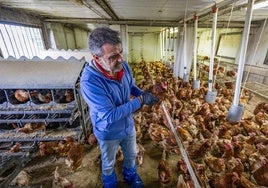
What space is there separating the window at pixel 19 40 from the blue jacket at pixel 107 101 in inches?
153

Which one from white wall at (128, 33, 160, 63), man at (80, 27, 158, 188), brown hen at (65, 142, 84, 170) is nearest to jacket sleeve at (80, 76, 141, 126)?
man at (80, 27, 158, 188)

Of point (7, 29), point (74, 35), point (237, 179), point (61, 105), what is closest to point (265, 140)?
point (237, 179)

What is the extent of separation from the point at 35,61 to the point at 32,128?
4.09 ft

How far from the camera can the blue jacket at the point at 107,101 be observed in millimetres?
1262

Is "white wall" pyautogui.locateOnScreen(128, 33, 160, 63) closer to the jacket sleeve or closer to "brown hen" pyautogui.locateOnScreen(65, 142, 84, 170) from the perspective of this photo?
"brown hen" pyautogui.locateOnScreen(65, 142, 84, 170)

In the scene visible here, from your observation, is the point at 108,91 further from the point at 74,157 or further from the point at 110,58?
the point at 74,157

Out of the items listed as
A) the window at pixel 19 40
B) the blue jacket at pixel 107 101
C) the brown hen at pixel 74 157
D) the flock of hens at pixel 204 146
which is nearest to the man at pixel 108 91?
the blue jacket at pixel 107 101

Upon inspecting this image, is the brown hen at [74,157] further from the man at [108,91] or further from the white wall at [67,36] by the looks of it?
the white wall at [67,36]

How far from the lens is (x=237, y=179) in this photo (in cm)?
177

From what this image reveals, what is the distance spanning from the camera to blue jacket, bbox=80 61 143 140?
1.26 meters

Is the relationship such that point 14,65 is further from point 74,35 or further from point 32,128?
point 74,35

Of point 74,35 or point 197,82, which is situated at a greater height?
point 74,35

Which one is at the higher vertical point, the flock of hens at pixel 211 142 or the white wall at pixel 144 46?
the white wall at pixel 144 46

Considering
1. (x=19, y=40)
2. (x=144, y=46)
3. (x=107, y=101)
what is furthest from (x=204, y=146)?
(x=144, y=46)
